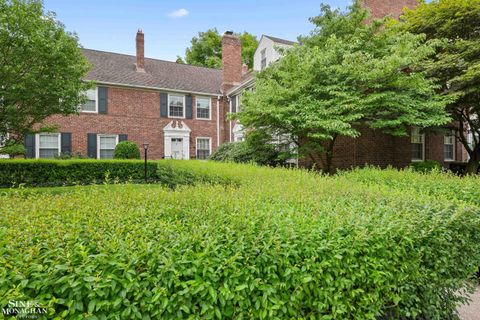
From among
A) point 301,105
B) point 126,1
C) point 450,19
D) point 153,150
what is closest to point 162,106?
point 153,150

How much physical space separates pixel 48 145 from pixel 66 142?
91 cm

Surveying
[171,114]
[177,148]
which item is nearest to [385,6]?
[171,114]

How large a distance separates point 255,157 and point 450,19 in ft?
28.9

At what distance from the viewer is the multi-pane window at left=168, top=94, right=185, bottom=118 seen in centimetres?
1858

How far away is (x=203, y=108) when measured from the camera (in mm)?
19531

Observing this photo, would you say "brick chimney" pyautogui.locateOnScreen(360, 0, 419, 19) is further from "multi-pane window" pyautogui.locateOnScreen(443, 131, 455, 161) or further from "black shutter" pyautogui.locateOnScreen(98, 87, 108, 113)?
"black shutter" pyautogui.locateOnScreen(98, 87, 108, 113)

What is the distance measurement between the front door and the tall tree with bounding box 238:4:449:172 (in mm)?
9152

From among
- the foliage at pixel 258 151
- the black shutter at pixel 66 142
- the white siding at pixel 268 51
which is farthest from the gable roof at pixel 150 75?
the foliage at pixel 258 151

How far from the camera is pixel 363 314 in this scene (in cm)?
209

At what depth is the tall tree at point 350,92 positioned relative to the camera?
8.55 meters

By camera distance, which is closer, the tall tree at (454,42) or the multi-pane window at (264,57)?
the tall tree at (454,42)

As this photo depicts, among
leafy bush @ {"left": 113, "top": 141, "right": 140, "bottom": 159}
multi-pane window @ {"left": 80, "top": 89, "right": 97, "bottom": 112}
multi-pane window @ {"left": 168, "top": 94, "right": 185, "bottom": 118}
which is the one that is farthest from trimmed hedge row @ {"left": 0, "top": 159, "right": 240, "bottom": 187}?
multi-pane window @ {"left": 168, "top": 94, "right": 185, "bottom": 118}

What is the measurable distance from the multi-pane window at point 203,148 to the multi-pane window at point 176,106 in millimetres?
2167

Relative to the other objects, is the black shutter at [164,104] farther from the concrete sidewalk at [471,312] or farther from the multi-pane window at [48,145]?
the concrete sidewalk at [471,312]
